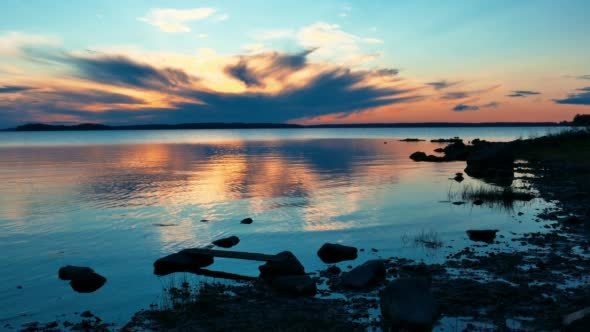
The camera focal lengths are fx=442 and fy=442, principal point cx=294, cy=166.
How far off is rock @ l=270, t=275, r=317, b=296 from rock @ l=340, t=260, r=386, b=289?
42.7 inches

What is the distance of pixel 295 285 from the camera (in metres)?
12.7

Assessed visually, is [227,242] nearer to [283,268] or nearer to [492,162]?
[283,268]

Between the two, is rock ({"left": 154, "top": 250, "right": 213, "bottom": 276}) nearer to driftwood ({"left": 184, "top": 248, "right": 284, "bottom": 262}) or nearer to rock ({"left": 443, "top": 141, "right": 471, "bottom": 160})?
driftwood ({"left": 184, "top": 248, "right": 284, "bottom": 262})

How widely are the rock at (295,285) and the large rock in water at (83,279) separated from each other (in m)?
5.89

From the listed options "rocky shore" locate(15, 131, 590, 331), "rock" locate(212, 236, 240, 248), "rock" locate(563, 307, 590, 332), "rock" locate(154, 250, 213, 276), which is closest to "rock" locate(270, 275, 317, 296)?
"rocky shore" locate(15, 131, 590, 331)

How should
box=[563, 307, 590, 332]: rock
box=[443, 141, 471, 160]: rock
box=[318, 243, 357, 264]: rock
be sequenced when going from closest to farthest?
box=[563, 307, 590, 332]: rock → box=[318, 243, 357, 264]: rock → box=[443, 141, 471, 160]: rock

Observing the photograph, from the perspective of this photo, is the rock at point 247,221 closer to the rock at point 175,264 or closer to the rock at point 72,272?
the rock at point 175,264

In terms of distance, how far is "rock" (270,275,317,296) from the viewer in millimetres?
12625

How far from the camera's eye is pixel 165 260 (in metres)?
15.7

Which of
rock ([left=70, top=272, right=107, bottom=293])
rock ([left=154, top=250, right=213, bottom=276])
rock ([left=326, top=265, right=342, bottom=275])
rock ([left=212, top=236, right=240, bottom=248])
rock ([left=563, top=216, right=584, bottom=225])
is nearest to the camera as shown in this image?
rock ([left=70, top=272, right=107, bottom=293])

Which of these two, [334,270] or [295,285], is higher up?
[295,285]

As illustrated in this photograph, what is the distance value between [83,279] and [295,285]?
7.00 metres

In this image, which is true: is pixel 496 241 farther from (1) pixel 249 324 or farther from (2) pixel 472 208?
(1) pixel 249 324

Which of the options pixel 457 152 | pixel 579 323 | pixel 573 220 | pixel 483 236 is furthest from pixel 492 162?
pixel 579 323
